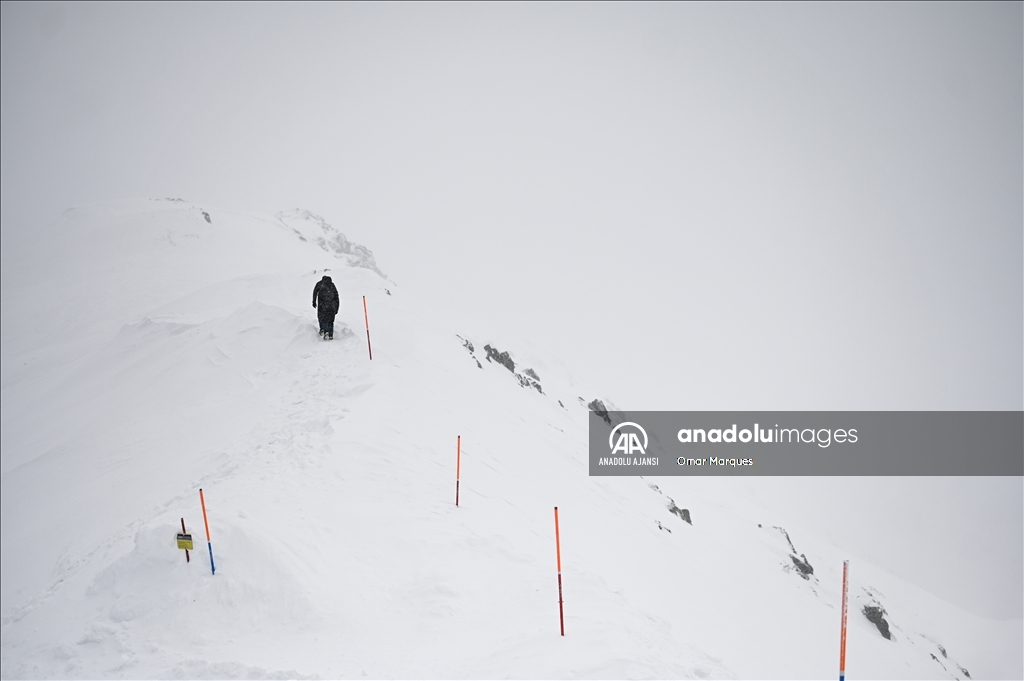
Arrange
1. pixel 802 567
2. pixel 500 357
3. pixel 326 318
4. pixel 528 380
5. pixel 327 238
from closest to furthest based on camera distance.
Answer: pixel 326 318 → pixel 802 567 → pixel 528 380 → pixel 500 357 → pixel 327 238

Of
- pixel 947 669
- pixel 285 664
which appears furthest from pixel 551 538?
pixel 947 669

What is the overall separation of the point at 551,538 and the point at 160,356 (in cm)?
1579

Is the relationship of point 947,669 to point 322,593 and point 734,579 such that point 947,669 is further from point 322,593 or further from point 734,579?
point 322,593

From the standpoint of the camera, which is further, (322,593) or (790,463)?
(790,463)

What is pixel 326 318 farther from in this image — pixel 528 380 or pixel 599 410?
pixel 599 410

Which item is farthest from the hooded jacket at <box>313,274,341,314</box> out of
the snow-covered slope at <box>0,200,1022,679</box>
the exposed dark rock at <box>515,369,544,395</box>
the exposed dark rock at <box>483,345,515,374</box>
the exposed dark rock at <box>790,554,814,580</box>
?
the exposed dark rock at <box>790,554,814,580</box>

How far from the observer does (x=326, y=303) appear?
18281 millimetres

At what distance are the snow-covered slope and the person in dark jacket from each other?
1.91 feet

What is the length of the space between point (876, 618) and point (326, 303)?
76.4 feet

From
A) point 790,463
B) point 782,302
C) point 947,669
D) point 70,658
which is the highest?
point 782,302

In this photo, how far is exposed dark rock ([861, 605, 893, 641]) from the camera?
22839 millimetres

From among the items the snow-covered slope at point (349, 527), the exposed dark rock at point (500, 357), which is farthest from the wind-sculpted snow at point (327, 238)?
the exposed dark rock at point (500, 357)

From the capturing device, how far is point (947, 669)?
23172 mm

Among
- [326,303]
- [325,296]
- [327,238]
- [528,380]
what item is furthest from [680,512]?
[327,238]
